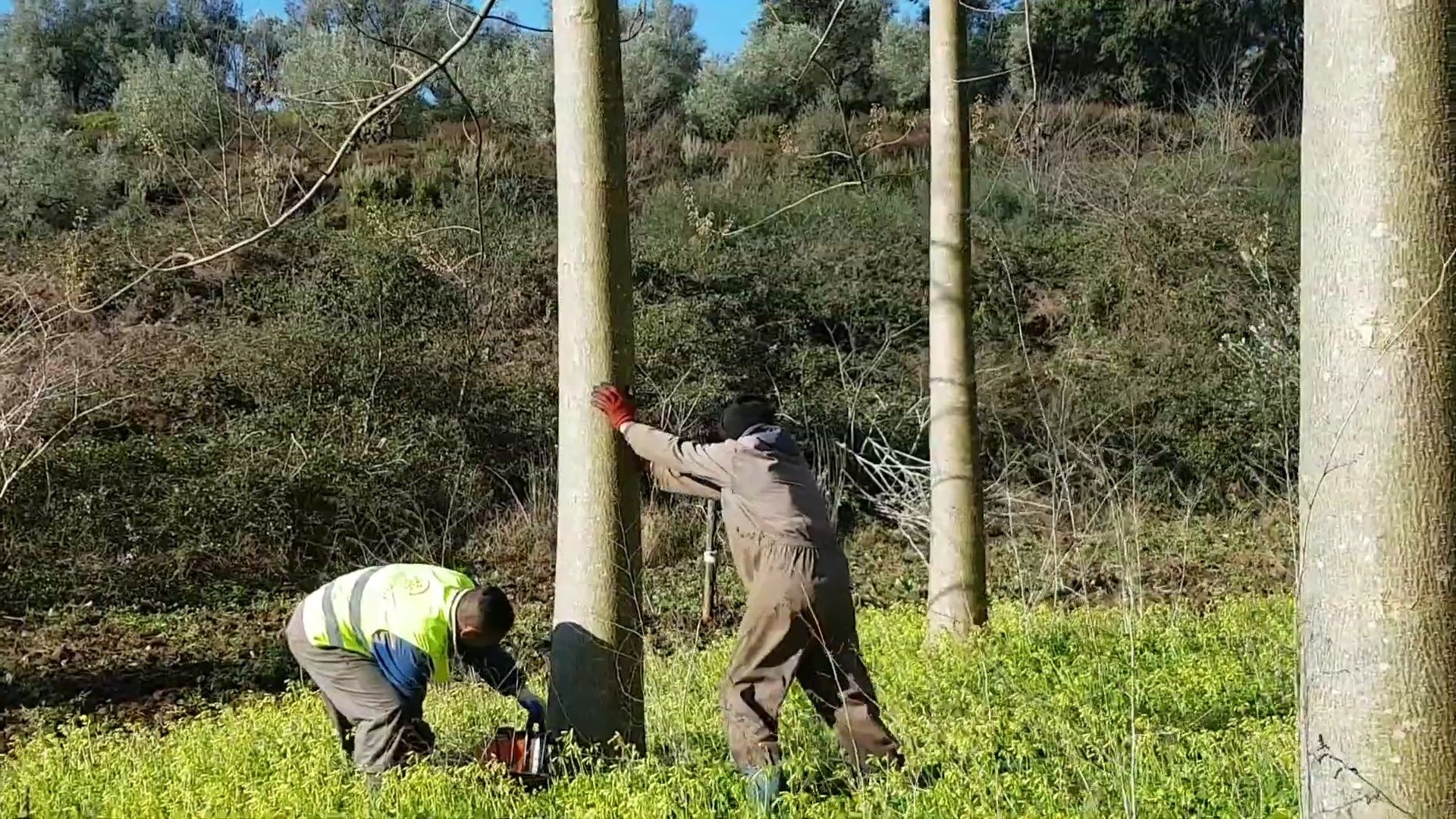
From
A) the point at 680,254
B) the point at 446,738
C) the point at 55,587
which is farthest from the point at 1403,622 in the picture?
the point at 680,254

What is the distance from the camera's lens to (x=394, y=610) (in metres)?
4.85

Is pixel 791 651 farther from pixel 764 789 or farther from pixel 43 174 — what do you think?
pixel 43 174

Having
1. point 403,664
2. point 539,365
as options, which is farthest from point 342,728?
point 539,365

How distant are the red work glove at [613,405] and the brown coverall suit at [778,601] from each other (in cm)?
12

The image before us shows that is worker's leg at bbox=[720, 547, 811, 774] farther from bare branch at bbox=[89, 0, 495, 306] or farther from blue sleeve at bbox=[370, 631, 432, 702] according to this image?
bare branch at bbox=[89, 0, 495, 306]

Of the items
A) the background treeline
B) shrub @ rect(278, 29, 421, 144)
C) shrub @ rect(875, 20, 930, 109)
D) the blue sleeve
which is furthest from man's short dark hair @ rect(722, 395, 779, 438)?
shrub @ rect(875, 20, 930, 109)

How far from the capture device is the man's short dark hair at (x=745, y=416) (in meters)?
4.97

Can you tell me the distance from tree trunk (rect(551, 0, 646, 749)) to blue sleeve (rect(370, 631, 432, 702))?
0.60 meters

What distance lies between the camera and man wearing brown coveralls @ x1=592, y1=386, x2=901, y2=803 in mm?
4586

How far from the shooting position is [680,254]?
17.9 m

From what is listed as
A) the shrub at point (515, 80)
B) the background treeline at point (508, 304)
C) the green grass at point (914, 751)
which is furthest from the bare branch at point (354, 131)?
the shrub at point (515, 80)

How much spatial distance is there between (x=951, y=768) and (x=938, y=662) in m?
2.58

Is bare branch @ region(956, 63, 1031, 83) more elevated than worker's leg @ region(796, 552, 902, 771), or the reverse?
bare branch @ region(956, 63, 1031, 83)

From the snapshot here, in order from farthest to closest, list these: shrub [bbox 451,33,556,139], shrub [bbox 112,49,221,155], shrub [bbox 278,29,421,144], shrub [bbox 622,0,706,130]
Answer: shrub [bbox 622,0,706,130] < shrub [bbox 451,33,556,139] < shrub [bbox 112,49,221,155] < shrub [bbox 278,29,421,144]
